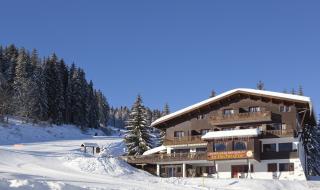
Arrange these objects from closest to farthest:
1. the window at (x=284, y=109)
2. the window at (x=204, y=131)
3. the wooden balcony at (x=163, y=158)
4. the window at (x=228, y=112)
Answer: the window at (x=284, y=109)
the wooden balcony at (x=163, y=158)
the window at (x=228, y=112)
the window at (x=204, y=131)

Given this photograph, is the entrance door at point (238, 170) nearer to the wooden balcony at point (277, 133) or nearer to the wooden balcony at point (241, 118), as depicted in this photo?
the wooden balcony at point (277, 133)

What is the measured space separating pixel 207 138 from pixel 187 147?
5.07 meters

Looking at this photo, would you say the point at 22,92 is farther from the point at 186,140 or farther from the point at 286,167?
the point at 286,167

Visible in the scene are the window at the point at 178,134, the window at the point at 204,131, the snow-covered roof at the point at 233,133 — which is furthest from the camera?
the window at the point at 178,134

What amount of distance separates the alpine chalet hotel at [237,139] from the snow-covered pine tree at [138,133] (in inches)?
176

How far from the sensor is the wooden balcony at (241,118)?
52.1 metres

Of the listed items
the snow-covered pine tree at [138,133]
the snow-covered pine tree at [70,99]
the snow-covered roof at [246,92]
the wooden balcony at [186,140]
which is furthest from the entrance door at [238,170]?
the snow-covered pine tree at [70,99]

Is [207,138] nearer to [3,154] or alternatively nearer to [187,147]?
[187,147]

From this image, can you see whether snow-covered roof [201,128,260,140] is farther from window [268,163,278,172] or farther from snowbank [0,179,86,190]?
snowbank [0,179,86,190]

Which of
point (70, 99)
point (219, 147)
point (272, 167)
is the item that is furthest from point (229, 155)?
point (70, 99)

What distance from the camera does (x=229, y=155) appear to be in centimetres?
5072

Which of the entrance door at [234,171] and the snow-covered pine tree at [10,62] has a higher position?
the snow-covered pine tree at [10,62]

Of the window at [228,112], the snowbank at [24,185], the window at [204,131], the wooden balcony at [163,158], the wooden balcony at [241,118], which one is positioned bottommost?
the snowbank at [24,185]

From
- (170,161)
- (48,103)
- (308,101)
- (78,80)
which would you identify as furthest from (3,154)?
(78,80)
